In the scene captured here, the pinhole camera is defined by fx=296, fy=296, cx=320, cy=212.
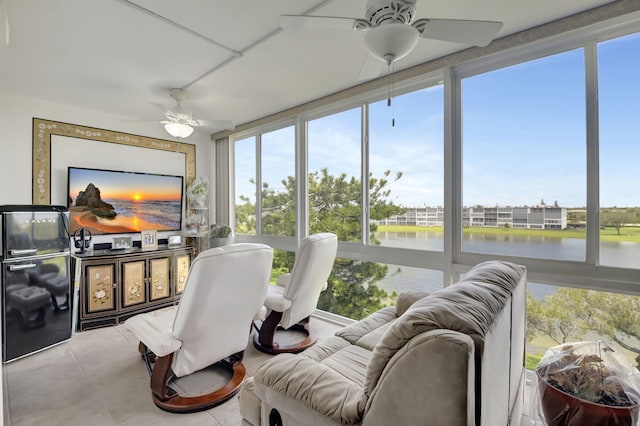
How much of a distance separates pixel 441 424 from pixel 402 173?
2501mm

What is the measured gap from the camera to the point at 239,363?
234cm

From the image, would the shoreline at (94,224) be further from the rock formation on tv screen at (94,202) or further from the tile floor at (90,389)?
the tile floor at (90,389)

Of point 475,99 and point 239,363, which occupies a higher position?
point 475,99

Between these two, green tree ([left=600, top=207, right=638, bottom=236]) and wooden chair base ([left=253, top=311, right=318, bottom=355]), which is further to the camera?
wooden chair base ([left=253, top=311, right=318, bottom=355])

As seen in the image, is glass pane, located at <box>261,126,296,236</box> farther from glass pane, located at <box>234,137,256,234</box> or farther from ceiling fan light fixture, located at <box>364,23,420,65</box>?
ceiling fan light fixture, located at <box>364,23,420,65</box>

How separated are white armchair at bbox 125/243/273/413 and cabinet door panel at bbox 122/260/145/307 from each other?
5.60 feet

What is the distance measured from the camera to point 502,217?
8.07 feet

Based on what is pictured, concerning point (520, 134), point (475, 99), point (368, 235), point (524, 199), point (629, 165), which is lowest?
point (368, 235)

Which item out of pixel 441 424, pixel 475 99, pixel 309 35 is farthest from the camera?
pixel 475 99

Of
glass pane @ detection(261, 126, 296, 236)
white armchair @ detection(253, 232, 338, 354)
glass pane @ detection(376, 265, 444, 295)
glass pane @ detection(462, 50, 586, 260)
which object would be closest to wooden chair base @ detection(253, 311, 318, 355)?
white armchair @ detection(253, 232, 338, 354)

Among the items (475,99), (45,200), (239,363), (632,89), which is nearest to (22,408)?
(239,363)

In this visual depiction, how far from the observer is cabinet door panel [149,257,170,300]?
12.5 ft

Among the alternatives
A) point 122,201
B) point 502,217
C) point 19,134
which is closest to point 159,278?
point 122,201

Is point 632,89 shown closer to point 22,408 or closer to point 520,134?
point 520,134
